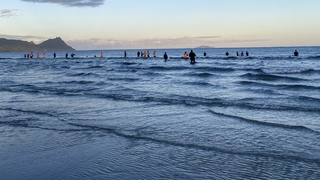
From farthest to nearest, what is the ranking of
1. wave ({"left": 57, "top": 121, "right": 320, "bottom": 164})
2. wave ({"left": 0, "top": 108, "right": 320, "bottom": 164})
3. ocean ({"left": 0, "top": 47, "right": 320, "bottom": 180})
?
wave ({"left": 0, "top": 108, "right": 320, "bottom": 164}) < wave ({"left": 57, "top": 121, "right": 320, "bottom": 164}) < ocean ({"left": 0, "top": 47, "right": 320, "bottom": 180})

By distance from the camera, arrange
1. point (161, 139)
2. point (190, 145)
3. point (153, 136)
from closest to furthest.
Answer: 1. point (190, 145)
2. point (161, 139)
3. point (153, 136)

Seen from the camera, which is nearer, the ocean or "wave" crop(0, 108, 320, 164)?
the ocean

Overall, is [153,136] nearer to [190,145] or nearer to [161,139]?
[161,139]

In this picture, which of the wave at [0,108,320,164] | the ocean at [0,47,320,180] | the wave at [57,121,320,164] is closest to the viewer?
the ocean at [0,47,320,180]

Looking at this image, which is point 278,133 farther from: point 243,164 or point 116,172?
point 116,172

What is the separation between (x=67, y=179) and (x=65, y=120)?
563 centimetres

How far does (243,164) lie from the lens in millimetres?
6727

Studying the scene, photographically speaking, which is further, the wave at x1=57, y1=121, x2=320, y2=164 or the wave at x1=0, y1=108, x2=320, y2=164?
the wave at x1=0, y1=108, x2=320, y2=164

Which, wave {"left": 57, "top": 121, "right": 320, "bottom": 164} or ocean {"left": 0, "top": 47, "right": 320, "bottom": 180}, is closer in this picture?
ocean {"left": 0, "top": 47, "right": 320, "bottom": 180}

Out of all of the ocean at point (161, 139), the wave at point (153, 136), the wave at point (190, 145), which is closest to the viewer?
the ocean at point (161, 139)

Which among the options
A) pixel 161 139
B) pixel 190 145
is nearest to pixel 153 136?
pixel 161 139

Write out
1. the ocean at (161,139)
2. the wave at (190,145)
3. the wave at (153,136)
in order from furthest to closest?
the wave at (153,136) → the wave at (190,145) → the ocean at (161,139)

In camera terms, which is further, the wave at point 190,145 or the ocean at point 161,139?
the wave at point 190,145

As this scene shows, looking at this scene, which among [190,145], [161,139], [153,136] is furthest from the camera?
[153,136]
